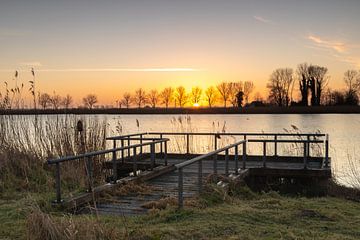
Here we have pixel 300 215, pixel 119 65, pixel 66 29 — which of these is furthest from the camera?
pixel 119 65

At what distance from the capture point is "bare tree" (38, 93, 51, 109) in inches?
523

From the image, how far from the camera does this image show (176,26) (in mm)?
21266

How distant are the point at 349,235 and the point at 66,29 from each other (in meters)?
16.8

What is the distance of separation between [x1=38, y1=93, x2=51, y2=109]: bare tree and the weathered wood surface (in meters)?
4.41

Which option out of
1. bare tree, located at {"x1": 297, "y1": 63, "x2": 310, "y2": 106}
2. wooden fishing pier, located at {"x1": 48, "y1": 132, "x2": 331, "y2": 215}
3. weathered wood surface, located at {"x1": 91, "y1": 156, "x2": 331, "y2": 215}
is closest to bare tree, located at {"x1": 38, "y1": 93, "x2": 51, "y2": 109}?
wooden fishing pier, located at {"x1": 48, "y1": 132, "x2": 331, "y2": 215}

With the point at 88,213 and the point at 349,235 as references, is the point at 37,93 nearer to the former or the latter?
the point at 88,213

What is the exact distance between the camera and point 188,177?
11109 mm

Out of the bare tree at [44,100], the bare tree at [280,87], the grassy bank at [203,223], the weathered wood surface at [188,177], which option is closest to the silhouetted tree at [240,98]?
the bare tree at [280,87]

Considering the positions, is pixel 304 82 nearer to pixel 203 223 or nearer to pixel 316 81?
pixel 316 81

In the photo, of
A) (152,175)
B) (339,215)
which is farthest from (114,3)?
(339,215)

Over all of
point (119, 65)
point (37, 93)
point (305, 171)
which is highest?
point (119, 65)

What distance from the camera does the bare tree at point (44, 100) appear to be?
13.3 metres

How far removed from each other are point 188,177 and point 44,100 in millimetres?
5339

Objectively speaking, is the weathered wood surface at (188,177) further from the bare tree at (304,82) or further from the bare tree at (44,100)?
the bare tree at (304,82)
